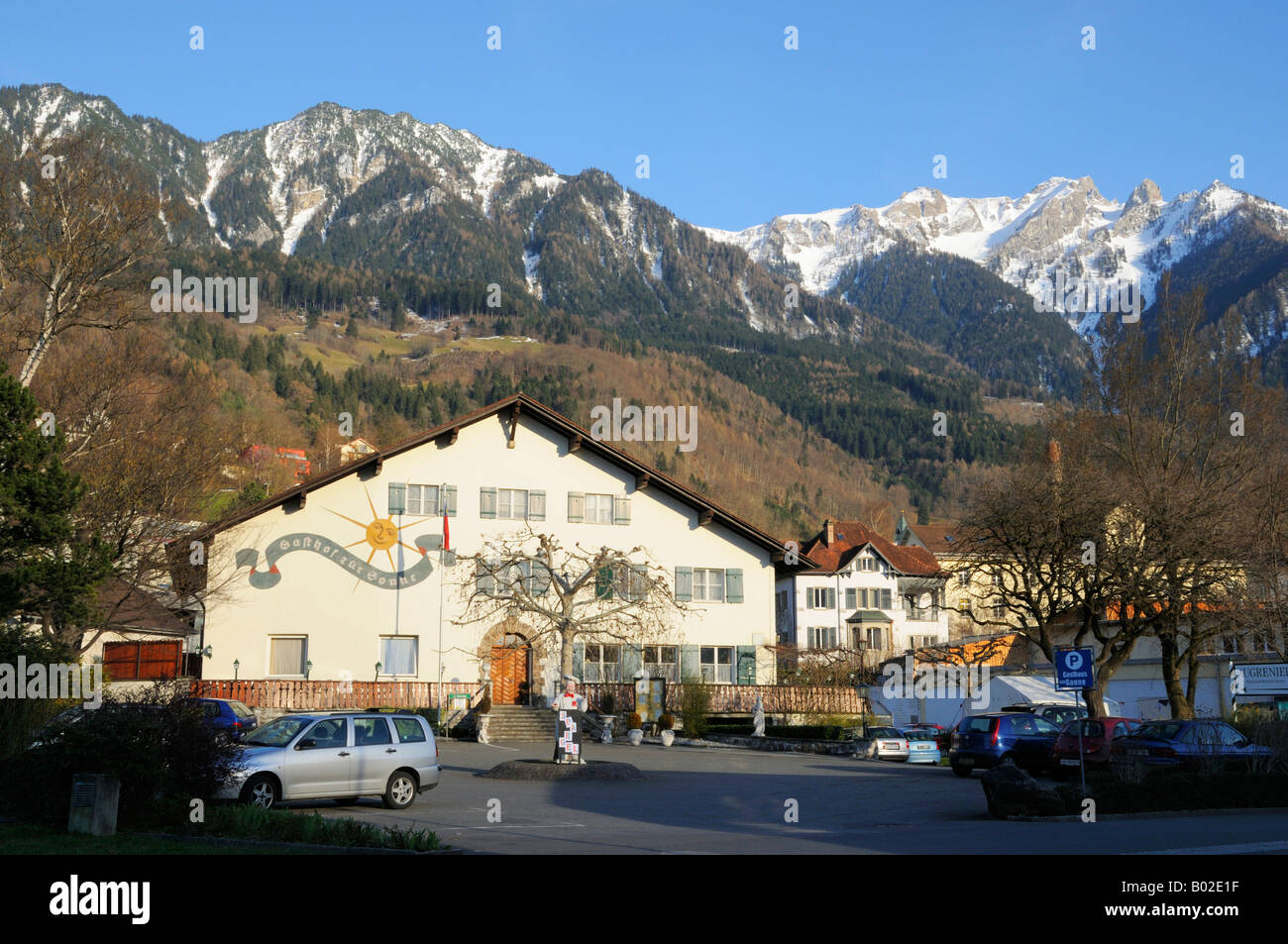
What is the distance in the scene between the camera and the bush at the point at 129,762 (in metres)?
14.5

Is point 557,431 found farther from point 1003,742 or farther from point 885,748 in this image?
point 1003,742

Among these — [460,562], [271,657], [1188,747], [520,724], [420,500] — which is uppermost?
[420,500]

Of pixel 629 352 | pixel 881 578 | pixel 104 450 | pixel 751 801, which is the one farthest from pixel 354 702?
pixel 629 352

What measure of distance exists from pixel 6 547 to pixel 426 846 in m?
15.5

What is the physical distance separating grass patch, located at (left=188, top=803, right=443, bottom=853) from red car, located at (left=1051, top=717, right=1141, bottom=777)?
15449mm

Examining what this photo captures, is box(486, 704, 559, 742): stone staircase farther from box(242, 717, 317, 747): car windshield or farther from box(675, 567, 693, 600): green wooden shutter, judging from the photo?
box(242, 717, 317, 747): car windshield

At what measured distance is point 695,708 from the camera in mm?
39031

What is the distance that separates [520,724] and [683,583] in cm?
1086

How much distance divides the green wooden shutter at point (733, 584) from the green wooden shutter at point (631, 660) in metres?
4.42

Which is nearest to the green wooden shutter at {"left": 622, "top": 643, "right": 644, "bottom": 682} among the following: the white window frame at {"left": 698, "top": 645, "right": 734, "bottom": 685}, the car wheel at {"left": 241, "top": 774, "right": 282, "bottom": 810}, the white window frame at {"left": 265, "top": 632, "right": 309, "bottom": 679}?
the white window frame at {"left": 698, "top": 645, "right": 734, "bottom": 685}

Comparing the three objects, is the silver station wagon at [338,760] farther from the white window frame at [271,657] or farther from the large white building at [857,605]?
the large white building at [857,605]

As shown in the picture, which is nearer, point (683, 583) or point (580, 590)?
point (580, 590)

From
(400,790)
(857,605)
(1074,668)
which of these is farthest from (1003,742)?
(857,605)

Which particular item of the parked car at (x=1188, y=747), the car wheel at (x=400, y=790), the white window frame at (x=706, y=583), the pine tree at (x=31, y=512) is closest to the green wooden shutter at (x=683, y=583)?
the white window frame at (x=706, y=583)
